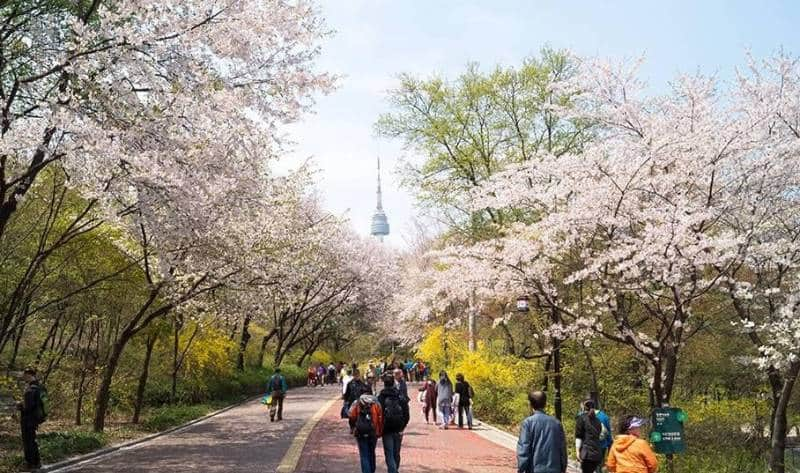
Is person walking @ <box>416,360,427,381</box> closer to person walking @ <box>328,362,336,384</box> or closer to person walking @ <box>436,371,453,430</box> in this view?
person walking @ <box>328,362,336,384</box>

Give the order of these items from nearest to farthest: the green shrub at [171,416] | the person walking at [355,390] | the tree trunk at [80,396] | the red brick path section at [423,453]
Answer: the person walking at [355,390]
the red brick path section at [423,453]
the tree trunk at [80,396]
the green shrub at [171,416]

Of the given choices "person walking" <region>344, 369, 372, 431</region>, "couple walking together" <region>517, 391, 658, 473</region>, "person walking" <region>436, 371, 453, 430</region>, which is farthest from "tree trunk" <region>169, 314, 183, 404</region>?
"couple walking together" <region>517, 391, 658, 473</region>

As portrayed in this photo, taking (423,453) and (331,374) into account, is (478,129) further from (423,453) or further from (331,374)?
(331,374)

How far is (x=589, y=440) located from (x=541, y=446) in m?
3.06

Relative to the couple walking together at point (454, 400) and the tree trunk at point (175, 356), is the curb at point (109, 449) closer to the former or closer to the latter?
the tree trunk at point (175, 356)

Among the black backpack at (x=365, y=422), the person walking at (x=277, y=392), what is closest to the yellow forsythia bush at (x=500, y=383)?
the person walking at (x=277, y=392)

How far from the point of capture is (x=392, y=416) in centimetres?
929

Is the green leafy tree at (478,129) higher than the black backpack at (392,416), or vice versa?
the green leafy tree at (478,129)

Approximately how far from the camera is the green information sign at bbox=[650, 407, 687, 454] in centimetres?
901

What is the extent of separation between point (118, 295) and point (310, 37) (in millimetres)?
10643

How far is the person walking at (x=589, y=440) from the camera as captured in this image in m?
9.24

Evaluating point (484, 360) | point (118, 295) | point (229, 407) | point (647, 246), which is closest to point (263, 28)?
point (647, 246)

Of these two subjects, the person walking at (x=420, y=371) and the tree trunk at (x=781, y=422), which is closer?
the tree trunk at (x=781, y=422)

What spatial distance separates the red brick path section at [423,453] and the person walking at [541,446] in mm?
4974
